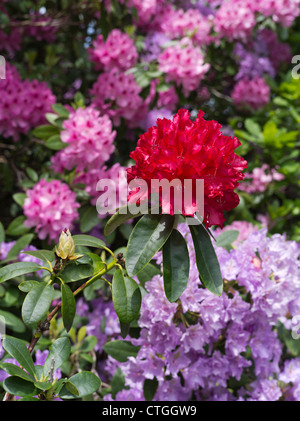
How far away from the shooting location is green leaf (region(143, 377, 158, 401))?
3.59 ft

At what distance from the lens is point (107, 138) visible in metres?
1.53

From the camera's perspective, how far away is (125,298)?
0.81 meters

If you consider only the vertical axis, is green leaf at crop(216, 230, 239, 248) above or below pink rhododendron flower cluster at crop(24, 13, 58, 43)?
below

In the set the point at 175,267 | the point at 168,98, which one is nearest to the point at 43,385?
the point at 175,267

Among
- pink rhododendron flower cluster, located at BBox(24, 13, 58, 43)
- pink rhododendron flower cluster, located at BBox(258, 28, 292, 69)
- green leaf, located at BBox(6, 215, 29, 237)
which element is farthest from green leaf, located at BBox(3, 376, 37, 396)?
pink rhododendron flower cluster, located at BBox(258, 28, 292, 69)

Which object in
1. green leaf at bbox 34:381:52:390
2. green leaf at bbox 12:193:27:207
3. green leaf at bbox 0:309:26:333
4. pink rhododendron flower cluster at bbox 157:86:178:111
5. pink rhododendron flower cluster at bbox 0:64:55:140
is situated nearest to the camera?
Result: green leaf at bbox 34:381:52:390

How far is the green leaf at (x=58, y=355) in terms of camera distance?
823 mm

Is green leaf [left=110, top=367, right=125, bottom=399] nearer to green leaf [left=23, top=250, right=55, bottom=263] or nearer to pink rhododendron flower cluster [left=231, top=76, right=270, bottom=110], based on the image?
green leaf [left=23, top=250, right=55, bottom=263]

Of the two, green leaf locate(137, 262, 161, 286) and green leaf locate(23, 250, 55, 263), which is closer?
green leaf locate(23, 250, 55, 263)

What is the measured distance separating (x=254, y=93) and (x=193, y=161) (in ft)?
5.72

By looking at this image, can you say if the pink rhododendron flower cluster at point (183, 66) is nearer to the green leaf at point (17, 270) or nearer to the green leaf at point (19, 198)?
the green leaf at point (19, 198)

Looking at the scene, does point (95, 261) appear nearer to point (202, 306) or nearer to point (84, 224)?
point (202, 306)
